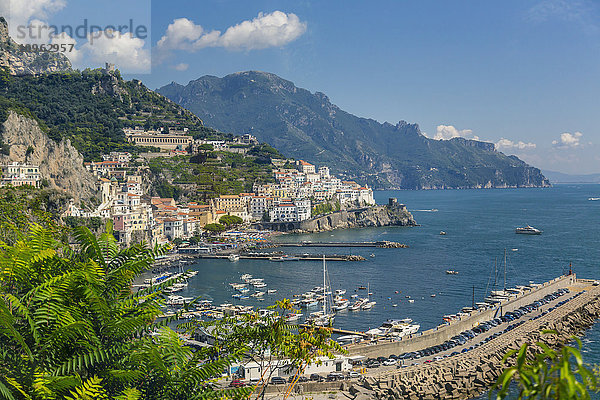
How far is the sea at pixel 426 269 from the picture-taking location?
31.8m

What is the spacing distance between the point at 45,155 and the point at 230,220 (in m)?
23.5

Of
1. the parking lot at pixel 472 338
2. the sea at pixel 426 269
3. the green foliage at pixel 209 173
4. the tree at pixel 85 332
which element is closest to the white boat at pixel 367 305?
the sea at pixel 426 269

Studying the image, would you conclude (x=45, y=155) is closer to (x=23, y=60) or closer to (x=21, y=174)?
(x=21, y=174)

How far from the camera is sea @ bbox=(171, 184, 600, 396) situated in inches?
1251

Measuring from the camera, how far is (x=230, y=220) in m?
66.9

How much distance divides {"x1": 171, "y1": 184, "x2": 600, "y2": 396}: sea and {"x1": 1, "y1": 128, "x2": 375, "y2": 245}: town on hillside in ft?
23.6

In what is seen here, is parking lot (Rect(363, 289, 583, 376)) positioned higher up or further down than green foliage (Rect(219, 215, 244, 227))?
further down

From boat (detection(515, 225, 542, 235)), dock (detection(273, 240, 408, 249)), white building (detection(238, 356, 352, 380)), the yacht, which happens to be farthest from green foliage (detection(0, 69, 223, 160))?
white building (detection(238, 356, 352, 380))

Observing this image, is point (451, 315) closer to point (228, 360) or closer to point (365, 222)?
point (228, 360)

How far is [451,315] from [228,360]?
86.3 ft

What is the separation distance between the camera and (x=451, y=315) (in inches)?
1136

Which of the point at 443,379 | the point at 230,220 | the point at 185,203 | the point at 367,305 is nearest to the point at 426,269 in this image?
the point at 367,305

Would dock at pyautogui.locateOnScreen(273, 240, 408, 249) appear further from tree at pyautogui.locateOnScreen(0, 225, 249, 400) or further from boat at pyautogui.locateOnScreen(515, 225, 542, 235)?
tree at pyautogui.locateOnScreen(0, 225, 249, 400)

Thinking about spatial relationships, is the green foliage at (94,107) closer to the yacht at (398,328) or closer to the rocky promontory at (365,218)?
the rocky promontory at (365,218)
